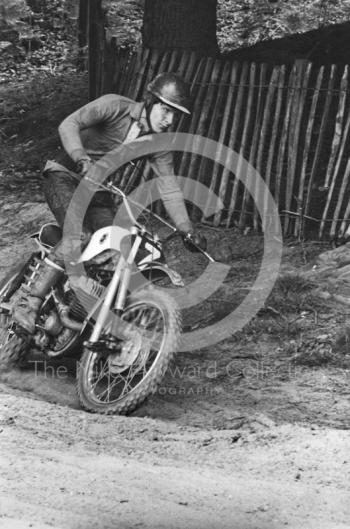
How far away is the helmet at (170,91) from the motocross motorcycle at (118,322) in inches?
26.7

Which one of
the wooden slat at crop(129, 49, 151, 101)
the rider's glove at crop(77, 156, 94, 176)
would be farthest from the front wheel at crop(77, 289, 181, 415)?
the wooden slat at crop(129, 49, 151, 101)

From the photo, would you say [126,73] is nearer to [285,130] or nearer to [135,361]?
[285,130]

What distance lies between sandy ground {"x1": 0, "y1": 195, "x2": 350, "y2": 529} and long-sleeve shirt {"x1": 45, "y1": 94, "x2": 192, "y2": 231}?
1187 mm

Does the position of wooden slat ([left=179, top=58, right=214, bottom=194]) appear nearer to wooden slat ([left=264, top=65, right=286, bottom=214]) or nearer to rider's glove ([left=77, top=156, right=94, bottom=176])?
wooden slat ([left=264, top=65, right=286, bottom=214])

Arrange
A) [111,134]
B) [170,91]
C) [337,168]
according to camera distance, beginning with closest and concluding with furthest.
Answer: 1. [170,91]
2. [111,134]
3. [337,168]

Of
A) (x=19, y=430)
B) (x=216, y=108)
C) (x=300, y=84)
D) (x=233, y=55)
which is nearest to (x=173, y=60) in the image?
(x=216, y=108)

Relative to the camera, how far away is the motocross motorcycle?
570 centimetres

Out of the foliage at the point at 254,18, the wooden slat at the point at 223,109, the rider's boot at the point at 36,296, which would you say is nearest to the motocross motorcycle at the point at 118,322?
the rider's boot at the point at 36,296

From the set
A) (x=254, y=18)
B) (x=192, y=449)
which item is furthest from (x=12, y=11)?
(x=192, y=449)

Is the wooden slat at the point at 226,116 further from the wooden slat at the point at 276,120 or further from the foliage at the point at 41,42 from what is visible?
the foliage at the point at 41,42

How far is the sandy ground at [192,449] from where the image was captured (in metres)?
4.03

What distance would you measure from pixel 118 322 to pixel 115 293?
0.19m

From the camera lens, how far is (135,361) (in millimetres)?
5824

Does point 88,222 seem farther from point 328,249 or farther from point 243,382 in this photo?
point 328,249
